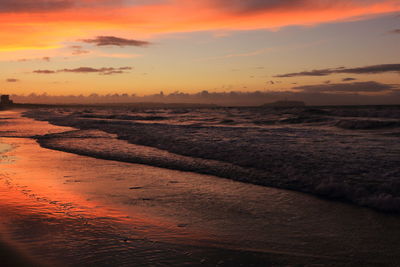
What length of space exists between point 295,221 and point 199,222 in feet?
5.03

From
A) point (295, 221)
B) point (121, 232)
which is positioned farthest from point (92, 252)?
point (295, 221)

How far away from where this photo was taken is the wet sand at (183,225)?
4.12m

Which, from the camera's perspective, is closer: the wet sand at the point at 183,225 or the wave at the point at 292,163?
the wet sand at the point at 183,225

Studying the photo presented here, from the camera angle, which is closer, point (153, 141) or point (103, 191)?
point (103, 191)

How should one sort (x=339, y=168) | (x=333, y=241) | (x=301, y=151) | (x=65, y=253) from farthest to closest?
(x=301, y=151)
(x=339, y=168)
(x=333, y=241)
(x=65, y=253)

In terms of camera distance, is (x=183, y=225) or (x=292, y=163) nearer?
(x=183, y=225)

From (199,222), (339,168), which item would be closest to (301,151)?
(339,168)

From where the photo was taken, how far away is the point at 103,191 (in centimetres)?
736

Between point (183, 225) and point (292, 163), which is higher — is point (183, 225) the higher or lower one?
the lower one

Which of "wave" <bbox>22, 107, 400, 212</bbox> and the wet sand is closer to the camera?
the wet sand

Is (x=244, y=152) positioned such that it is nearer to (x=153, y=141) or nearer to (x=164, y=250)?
(x=153, y=141)

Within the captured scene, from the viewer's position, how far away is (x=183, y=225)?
17.4ft

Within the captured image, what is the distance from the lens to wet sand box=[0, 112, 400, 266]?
412 cm

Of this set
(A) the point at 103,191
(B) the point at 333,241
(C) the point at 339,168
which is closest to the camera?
(B) the point at 333,241
